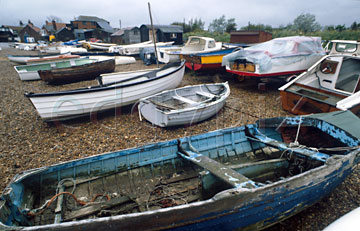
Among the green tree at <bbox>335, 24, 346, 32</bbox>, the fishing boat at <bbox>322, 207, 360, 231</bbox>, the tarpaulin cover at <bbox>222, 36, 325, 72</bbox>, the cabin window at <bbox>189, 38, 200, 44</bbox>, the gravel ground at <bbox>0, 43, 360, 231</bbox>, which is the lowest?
the gravel ground at <bbox>0, 43, 360, 231</bbox>

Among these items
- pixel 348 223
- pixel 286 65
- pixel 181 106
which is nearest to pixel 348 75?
pixel 286 65

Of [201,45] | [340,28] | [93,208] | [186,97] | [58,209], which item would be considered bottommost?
[93,208]

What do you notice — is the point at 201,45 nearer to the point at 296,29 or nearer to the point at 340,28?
the point at 340,28

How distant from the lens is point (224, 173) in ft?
9.73

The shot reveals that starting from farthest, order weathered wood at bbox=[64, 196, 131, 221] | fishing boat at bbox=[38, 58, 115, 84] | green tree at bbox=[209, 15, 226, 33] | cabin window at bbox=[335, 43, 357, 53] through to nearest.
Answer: green tree at bbox=[209, 15, 226, 33] → fishing boat at bbox=[38, 58, 115, 84] → cabin window at bbox=[335, 43, 357, 53] → weathered wood at bbox=[64, 196, 131, 221]

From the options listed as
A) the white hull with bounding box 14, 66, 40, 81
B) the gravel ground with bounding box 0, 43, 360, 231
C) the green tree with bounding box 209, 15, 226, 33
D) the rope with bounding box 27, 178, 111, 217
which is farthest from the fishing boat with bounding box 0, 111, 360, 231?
the green tree with bounding box 209, 15, 226, 33

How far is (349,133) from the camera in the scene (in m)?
3.58

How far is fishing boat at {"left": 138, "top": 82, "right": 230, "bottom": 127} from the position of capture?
5.90 m

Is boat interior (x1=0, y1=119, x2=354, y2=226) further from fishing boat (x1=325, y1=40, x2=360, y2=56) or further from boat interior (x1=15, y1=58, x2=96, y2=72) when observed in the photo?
boat interior (x1=15, y1=58, x2=96, y2=72)

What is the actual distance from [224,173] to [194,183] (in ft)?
3.05

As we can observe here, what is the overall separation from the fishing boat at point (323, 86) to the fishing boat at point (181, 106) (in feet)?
7.55

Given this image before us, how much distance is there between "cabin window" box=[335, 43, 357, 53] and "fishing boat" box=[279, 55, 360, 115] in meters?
0.50

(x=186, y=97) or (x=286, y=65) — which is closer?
(x=186, y=97)

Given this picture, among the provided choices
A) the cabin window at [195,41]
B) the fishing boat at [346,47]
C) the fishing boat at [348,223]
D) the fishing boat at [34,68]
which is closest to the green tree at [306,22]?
the cabin window at [195,41]
